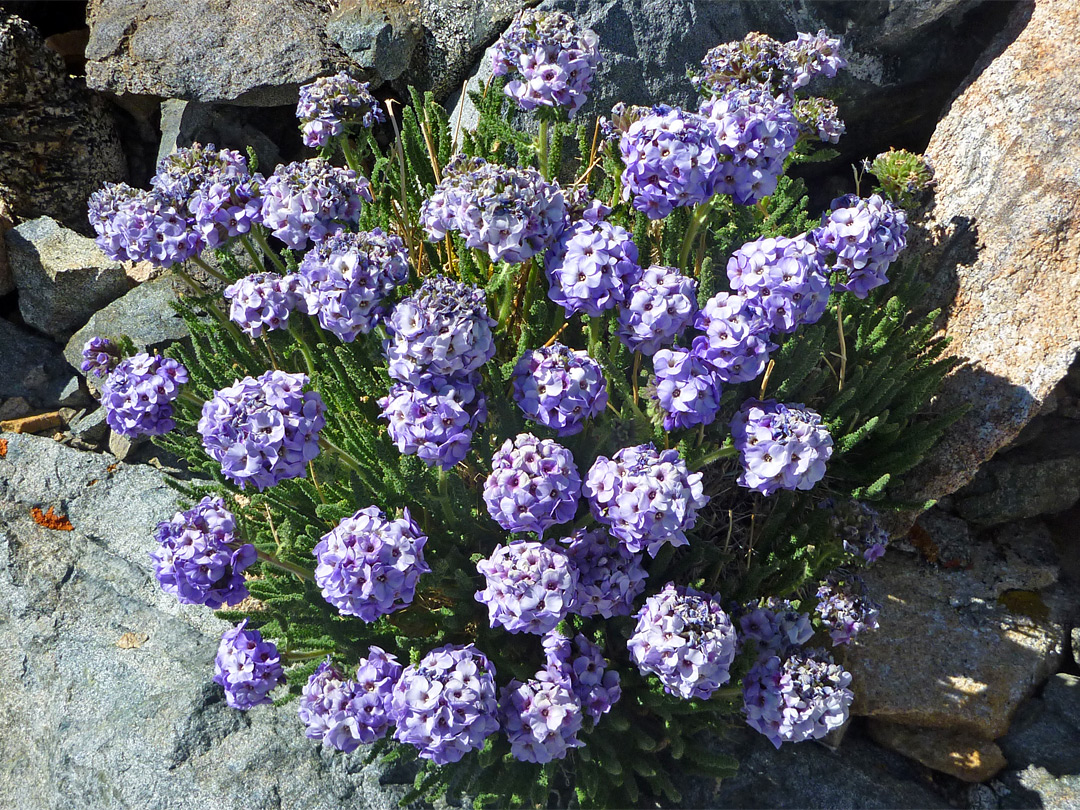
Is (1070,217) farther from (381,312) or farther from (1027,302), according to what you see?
(381,312)

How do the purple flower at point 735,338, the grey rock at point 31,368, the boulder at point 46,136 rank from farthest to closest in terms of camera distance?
1. the boulder at point 46,136
2. the grey rock at point 31,368
3. the purple flower at point 735,338

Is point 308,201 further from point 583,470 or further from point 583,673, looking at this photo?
point 583,673

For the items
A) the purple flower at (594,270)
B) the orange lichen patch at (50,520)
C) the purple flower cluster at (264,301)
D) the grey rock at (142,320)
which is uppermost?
the purple flower at (594,270)

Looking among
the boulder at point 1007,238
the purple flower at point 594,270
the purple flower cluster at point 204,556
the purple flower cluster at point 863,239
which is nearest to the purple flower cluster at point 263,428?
→ the purple flower cluster at point 204,556

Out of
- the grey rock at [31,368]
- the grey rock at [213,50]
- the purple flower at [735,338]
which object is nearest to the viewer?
the purple flower at [735,338]

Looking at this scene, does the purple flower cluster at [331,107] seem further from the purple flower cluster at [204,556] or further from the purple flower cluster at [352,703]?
the purple flower cluster at [352,703]

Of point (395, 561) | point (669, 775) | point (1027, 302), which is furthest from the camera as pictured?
point (1027, 302)

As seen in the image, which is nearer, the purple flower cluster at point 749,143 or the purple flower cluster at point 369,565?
the purple flower cluster at point 369,565

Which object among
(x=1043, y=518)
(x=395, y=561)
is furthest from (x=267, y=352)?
(x=1043, y=518)
